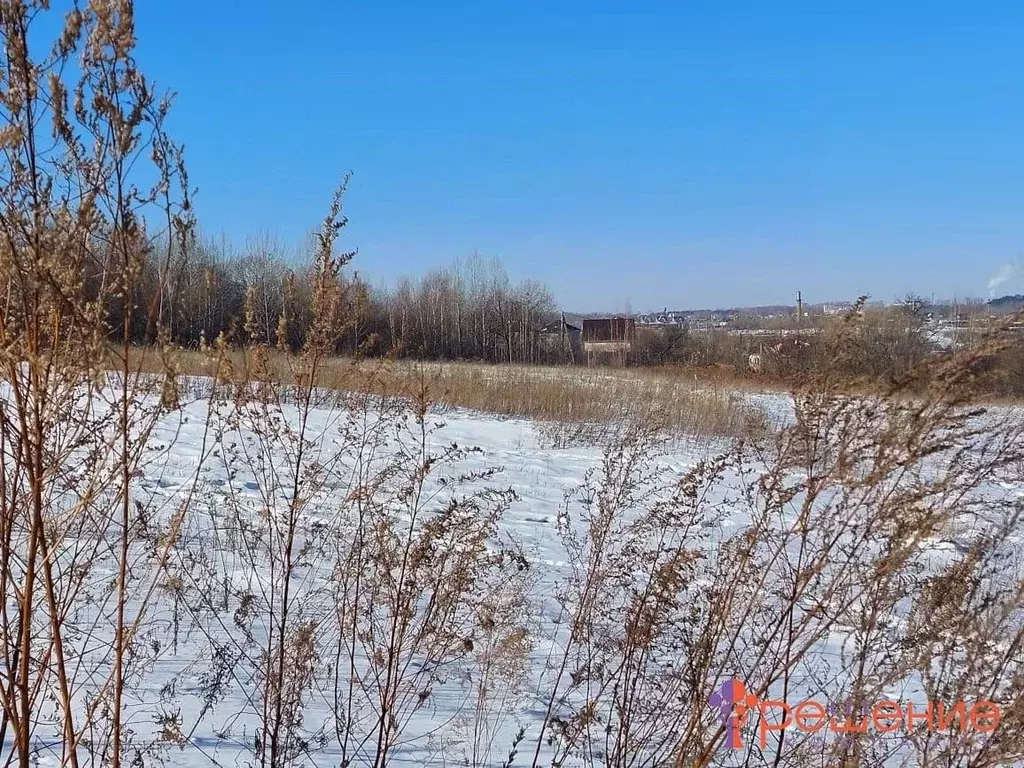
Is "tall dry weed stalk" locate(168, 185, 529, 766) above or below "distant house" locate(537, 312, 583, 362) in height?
below

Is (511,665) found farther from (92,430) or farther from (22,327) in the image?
(22,327)

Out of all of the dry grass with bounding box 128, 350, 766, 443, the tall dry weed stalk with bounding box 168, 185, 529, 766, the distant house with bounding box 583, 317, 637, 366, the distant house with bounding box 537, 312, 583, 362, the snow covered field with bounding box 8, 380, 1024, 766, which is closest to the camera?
the tall dry weed stalk with bounding box 168, 185, 529, 766

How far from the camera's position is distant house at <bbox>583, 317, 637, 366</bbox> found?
30.0 metres

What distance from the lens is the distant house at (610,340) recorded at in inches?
1183

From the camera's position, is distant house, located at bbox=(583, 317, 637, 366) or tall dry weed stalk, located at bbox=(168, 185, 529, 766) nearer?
tall dry weed stalk, located at bbox=(168, 185, 529, 766)

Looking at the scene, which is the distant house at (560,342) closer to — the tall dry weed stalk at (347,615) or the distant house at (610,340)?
the distant house at (610,340)

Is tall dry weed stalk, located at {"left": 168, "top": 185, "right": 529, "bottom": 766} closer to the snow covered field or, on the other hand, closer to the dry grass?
the snow covered field

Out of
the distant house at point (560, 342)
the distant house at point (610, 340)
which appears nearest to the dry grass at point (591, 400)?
the distant house at point (610, 340)

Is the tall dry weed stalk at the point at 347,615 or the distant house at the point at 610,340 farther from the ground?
the distant house at the point at 610,340

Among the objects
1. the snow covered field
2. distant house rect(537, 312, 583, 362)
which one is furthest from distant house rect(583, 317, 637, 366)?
the snow covered field

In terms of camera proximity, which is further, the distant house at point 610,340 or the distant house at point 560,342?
the distant house at point 560,342

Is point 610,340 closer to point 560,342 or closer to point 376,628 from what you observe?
point 560,342

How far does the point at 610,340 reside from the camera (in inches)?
1352

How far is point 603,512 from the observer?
2.61m
